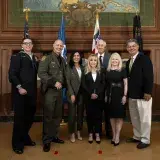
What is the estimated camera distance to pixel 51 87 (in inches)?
177

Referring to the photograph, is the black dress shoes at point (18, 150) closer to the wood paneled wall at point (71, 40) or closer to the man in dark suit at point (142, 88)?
the man in dark suit at point (142, 88)

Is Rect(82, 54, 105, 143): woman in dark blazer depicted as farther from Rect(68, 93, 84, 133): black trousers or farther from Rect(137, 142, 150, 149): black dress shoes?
Rect(137, 142, 150, 149): black dress shoes

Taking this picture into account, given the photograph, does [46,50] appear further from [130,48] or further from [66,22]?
[130,48]

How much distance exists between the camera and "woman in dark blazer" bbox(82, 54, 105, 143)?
475 cm

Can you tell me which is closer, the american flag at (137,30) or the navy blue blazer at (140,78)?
the navy blue blazer at (140,78)

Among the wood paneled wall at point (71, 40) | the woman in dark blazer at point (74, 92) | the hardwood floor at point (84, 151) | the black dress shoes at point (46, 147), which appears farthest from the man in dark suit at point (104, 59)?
the wood paneled wall at point (71, 40)

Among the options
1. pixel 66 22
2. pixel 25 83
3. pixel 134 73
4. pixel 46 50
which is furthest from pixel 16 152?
pixel 66 22

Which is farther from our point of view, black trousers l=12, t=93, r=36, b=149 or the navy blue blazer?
the navy blue blazer

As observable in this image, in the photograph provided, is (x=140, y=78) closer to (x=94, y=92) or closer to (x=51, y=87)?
(x=94, y=92)

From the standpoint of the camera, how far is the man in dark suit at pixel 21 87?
4.28 m

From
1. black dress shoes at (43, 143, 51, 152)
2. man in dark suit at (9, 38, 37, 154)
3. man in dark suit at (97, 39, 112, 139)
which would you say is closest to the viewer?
man in dark suit at (9, 38, 37, 154)

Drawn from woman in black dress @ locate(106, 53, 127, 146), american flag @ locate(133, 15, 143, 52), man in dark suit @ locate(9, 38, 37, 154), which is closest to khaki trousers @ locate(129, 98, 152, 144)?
woman in black dress @ locate(106, 53, 127, 146)

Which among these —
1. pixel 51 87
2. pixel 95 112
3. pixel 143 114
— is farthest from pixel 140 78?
pixel 51 87

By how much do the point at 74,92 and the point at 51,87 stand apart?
0.51 meters
